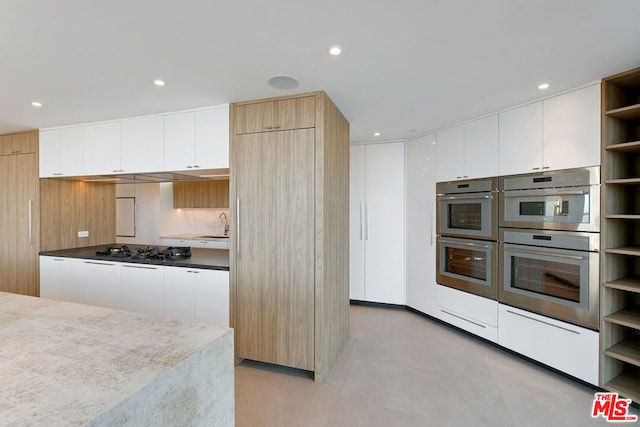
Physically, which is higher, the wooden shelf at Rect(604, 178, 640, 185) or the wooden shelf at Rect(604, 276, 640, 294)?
the wooden shelf at Rect(604, 178, 640, 185)

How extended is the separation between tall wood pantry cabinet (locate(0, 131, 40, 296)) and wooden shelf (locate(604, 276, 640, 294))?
224 inches

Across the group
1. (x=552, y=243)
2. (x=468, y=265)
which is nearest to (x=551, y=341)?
(x=552, y=243)

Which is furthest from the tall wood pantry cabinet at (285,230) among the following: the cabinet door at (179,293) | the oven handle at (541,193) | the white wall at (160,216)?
the white wall at (160,216)

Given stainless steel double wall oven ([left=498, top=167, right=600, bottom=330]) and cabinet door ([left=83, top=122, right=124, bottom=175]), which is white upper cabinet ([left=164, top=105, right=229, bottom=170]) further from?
stainless steel double wall oven ([left=498, top=167, right=600, bottom=330])

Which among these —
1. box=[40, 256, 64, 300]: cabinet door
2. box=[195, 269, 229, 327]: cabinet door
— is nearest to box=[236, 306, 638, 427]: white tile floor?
box=[195, 269, 229, 327]: cabinet door

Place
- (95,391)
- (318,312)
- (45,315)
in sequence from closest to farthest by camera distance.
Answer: (95,391) → (45,315) → (318,312)

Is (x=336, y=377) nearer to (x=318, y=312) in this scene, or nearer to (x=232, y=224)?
(x=318, y=312)

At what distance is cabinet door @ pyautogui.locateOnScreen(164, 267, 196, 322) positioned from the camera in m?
2.80

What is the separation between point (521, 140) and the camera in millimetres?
2695

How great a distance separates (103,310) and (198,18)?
154 centimetres

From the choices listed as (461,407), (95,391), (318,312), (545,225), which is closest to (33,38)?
(95,391)

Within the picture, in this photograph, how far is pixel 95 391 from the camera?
81 cm

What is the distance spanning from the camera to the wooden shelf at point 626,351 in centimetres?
204

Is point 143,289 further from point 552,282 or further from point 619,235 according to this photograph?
point 619,235
